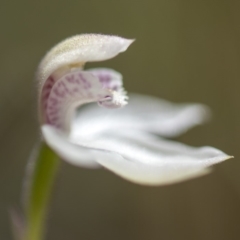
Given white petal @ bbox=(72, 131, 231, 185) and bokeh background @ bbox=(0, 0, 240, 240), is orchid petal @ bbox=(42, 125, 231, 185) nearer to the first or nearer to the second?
white petal @ bbox=(72, 131, 231, 185)

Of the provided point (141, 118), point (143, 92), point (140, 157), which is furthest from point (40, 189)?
point (143, 92)

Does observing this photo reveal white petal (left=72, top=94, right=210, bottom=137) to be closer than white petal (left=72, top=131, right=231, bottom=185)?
No

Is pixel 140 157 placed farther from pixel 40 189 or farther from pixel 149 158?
pixel 40 189

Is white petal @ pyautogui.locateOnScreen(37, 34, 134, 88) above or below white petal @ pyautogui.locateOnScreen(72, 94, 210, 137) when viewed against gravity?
above

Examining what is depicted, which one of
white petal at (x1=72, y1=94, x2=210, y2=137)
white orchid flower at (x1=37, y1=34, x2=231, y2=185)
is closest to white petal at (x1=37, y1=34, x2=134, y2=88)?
white orchid flower at (x1=37, y1=34, x2=231, y2=185)

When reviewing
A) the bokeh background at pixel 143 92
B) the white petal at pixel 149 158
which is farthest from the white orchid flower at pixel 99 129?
the bokeh background at pixel 143 92

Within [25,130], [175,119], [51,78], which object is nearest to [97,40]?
[51,78]
